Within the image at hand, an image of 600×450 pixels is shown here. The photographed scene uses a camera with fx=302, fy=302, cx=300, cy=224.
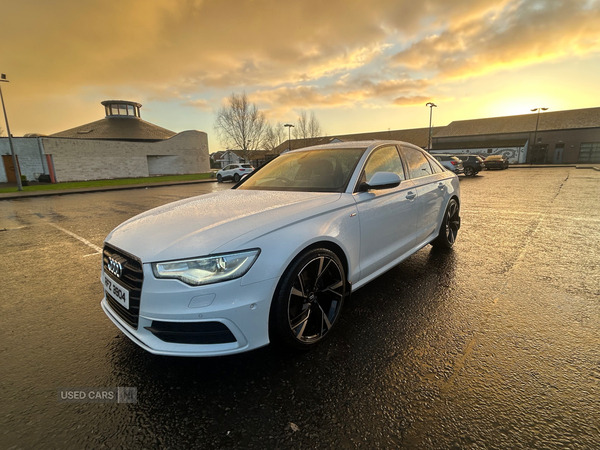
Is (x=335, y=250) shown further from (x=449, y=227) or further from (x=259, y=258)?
(x=449, y=227)

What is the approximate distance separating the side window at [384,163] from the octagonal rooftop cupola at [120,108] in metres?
62.4

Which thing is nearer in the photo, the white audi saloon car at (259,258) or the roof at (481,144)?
the white audi saloon car at (259,258)

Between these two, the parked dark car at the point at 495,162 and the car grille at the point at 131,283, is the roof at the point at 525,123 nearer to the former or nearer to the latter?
the parked dark car at the point at 495,162

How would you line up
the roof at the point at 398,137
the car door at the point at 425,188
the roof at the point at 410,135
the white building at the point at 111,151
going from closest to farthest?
the car door at the point at 425,188 < the white building at the point at 111,151 < the roof at the point at 398,137 < the roof at the point at 410,135

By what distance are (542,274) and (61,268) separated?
21.7 feet

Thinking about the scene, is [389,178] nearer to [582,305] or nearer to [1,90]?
[582,305]

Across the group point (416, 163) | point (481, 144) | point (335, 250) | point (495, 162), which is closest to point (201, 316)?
point (335, 250)

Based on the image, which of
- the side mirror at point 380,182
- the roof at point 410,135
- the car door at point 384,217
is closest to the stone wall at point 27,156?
the car door at point 384,217

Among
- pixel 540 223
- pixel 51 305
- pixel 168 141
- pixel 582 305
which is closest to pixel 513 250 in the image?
pixel 582 305

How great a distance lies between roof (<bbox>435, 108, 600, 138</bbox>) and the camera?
48125 millimetres

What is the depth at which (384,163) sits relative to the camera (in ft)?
11.4

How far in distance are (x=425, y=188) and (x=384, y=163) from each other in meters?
0.85

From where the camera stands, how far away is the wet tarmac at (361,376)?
1.66 meters

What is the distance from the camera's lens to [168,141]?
44.7m
